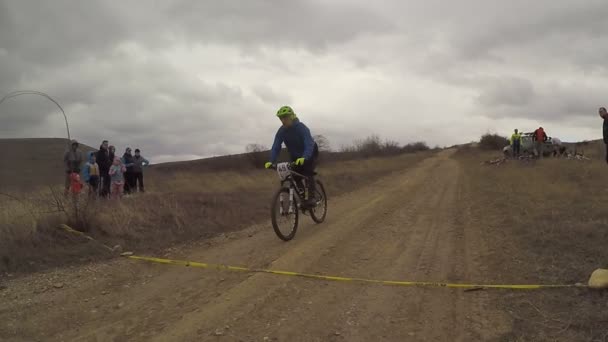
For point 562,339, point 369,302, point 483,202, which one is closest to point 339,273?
point 369,302

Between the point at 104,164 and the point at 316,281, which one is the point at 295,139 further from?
the point at 104,164

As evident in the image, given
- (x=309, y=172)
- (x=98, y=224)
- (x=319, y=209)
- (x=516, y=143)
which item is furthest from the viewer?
(x=516, y=143)

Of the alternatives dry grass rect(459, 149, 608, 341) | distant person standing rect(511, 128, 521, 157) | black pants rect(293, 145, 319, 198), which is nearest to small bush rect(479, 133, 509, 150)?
distant person standing rect(511, 128, 521, 157)

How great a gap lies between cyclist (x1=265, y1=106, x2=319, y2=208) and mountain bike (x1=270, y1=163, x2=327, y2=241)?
0.32 ft

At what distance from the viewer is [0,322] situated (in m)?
3.84

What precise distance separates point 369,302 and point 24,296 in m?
3.63

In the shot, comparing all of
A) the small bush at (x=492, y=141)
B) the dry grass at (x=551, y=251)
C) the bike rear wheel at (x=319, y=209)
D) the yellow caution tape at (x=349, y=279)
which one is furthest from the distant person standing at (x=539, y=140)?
the small bush at (x=492, y=141)

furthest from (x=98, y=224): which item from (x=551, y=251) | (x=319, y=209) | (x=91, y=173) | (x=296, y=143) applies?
(x=551, y=251)

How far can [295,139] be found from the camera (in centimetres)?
780

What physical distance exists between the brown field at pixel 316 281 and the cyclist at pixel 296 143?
0.90 metres

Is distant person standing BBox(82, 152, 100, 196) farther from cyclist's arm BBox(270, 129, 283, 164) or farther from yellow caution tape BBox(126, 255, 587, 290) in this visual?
yellow caution tape BBox(126, 255, 587, 290)

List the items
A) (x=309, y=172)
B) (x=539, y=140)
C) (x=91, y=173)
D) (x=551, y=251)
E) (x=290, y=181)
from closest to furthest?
(x=551, y=251)
(x=290, y=181)
(x=309, y=172)
(x=91, y=173)
(x=539, y=140)

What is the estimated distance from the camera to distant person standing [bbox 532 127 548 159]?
76.4ft

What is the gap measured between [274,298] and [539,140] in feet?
76.8
